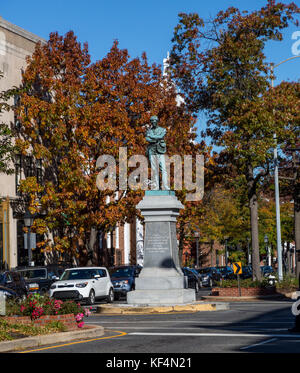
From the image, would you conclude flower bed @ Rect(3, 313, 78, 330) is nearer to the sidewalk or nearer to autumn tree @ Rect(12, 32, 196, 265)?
the sidewalk

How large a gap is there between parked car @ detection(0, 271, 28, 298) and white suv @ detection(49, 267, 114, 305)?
1.15m

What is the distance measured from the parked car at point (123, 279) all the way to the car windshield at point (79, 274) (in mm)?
3930

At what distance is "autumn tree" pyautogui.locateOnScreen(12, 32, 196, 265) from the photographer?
1519 inches

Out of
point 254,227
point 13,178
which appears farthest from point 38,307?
point 13,178

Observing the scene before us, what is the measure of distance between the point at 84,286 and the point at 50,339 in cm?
1558

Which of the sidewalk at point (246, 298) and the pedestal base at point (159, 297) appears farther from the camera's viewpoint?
the sidewalk at point (246, 298)

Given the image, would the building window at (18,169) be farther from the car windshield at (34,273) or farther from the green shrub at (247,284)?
the green shrub at (247,284)

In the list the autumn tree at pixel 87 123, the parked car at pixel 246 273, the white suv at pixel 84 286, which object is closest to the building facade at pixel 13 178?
the autumn tree at pixel 87 123

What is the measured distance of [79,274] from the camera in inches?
1242

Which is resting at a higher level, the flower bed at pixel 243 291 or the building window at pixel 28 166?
the building window at pixel 28 166

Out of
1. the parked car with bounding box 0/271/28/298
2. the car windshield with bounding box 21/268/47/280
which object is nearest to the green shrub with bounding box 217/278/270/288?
the car windshield with bounding box 21/268/47/280

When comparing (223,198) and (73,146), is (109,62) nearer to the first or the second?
(73,146)

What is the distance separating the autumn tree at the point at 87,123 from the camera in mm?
38594
